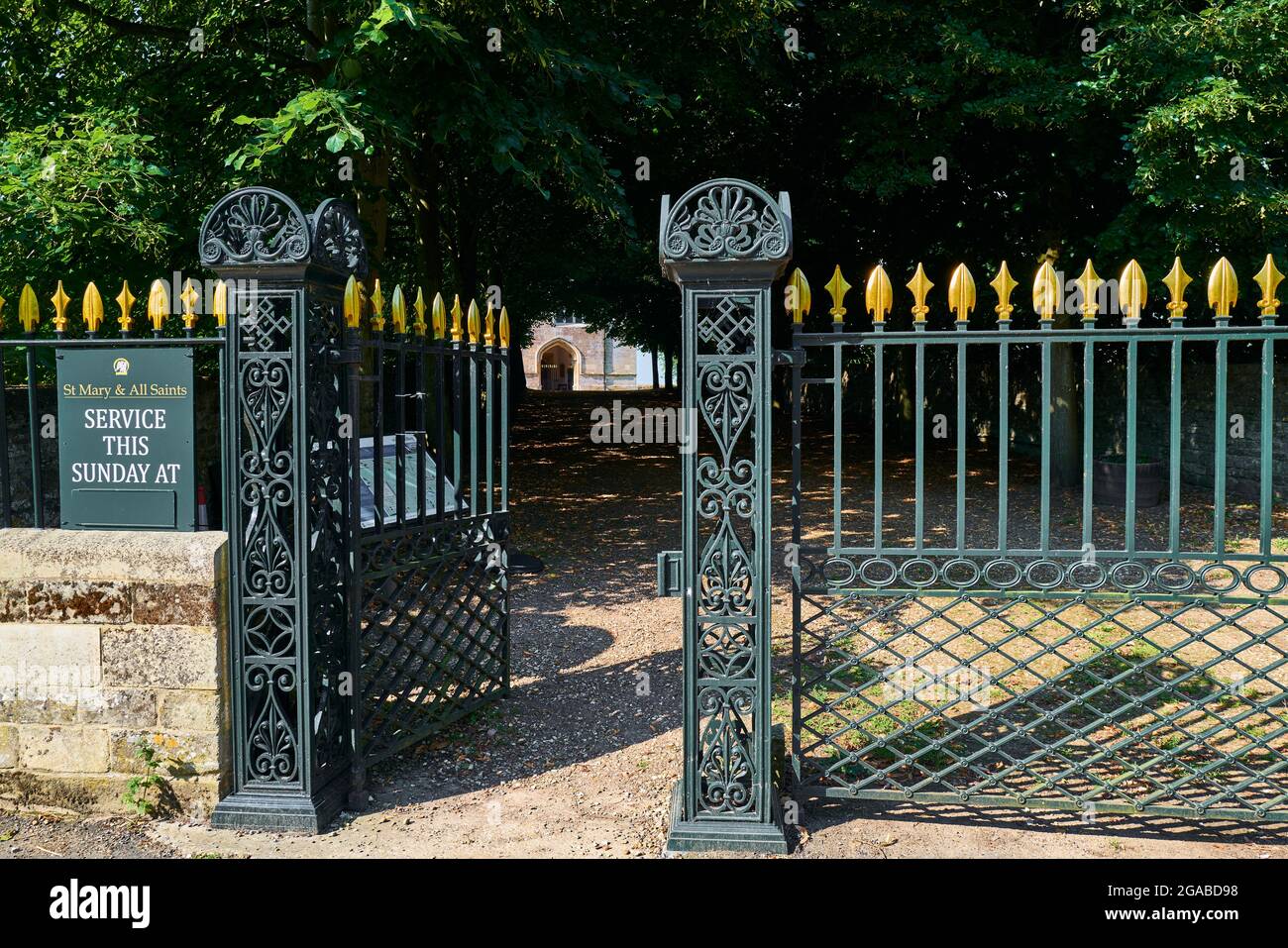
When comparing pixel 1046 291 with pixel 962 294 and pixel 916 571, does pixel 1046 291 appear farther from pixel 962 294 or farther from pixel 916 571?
pixel 916 571

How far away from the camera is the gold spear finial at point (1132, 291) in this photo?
12.8 ft

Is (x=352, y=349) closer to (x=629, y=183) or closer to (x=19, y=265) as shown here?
(x=19, y=265)

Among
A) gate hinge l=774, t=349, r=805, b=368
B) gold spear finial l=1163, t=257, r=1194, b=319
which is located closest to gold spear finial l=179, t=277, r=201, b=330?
gate hinge l=774, t=349, r=805, b=368

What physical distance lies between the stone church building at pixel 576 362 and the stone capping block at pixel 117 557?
63179 mm

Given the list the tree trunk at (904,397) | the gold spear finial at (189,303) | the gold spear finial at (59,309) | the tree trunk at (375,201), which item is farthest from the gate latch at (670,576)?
the tree trunk at (904,397)

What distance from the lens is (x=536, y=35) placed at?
8.62m

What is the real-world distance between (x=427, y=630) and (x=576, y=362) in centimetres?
6515

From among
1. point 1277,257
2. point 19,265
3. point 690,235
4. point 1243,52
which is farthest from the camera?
point 1277,257

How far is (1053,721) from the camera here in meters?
5.32

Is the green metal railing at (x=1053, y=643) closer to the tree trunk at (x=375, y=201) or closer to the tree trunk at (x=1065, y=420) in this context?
the tree trunk at (x=375, y=201)

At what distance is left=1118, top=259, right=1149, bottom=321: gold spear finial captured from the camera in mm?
3910

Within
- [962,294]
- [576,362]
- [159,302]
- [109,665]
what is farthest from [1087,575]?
[576,362]

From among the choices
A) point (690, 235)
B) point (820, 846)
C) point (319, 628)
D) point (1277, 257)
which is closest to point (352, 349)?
point (319, 628)

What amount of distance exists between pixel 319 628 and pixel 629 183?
13.4m
